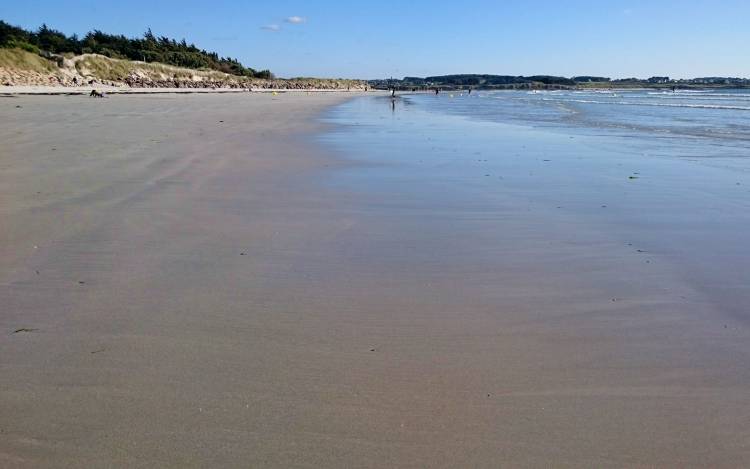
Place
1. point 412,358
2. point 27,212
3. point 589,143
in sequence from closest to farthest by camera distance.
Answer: point 412,358 < point 27,212 < point 589,143

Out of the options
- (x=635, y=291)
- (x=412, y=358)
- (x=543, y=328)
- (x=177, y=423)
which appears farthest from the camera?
(x=635, y=291)

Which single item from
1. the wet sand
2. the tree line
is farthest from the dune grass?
the wet sand

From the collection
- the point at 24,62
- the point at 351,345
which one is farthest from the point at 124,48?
the point at 351,345

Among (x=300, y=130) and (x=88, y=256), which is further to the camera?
(x=300, y=130)

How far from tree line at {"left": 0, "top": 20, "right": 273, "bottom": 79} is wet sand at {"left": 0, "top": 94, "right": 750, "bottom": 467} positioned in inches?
1728

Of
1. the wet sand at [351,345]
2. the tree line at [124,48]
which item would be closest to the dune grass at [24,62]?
the tree line at [124,48]

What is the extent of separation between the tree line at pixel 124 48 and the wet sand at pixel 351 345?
43898 mm

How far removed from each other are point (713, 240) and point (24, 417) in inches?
182

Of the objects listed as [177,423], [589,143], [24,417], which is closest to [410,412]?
[177,423]

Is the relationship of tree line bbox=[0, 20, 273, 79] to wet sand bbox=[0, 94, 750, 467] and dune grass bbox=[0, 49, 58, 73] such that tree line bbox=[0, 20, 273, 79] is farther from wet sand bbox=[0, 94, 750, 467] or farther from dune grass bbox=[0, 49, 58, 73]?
wet sand bbox=[0, 94, 750, 467]

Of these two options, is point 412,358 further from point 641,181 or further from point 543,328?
point 641,181

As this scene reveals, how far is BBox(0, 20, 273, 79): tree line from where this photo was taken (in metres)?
47.8

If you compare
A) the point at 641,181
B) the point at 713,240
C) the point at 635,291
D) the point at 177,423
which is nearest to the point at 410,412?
the point at 177,423

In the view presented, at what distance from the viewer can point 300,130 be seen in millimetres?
14891
